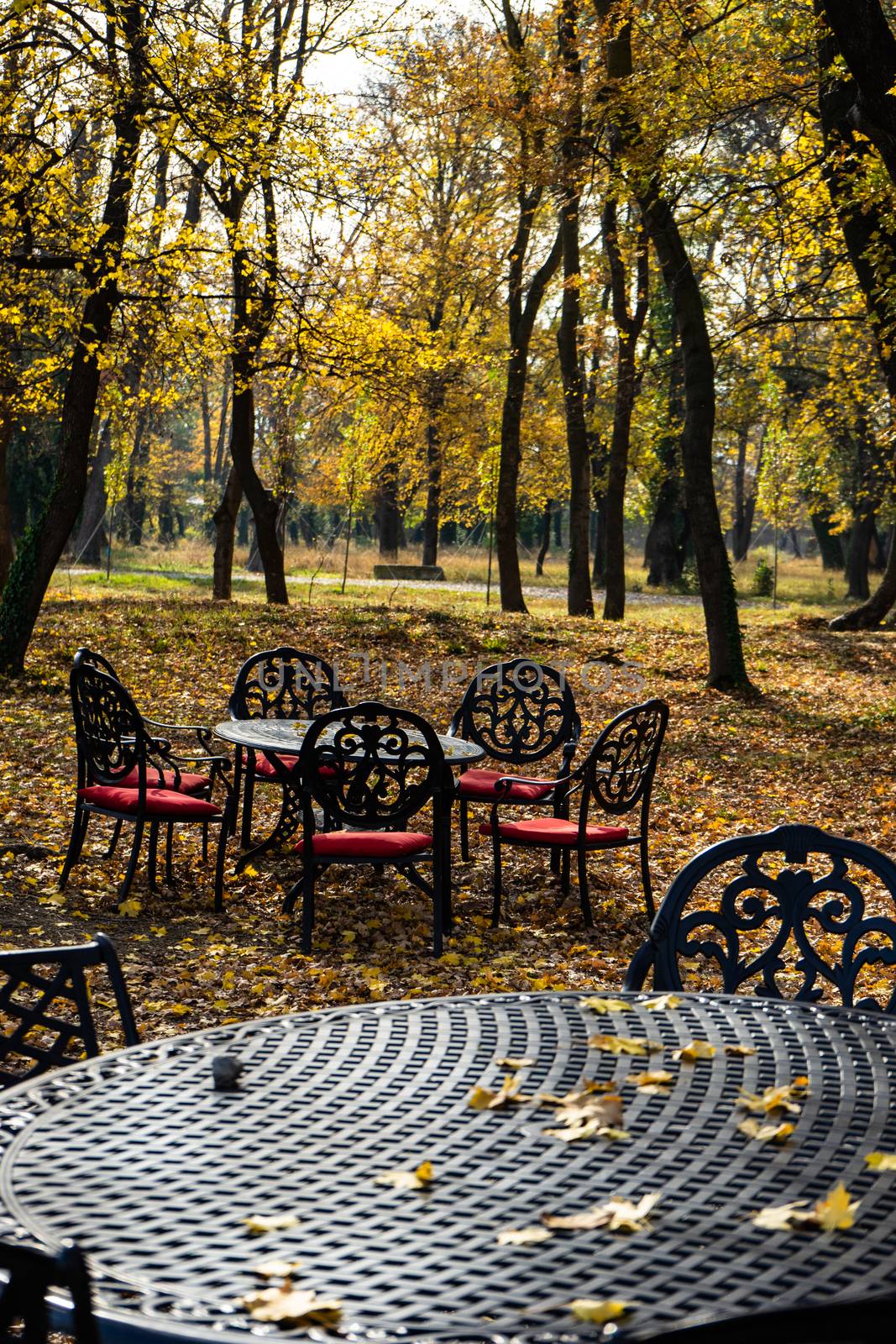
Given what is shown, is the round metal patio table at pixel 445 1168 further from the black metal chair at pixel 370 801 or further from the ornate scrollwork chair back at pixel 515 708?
the ornate scrollwork chair back at pixel 515 708

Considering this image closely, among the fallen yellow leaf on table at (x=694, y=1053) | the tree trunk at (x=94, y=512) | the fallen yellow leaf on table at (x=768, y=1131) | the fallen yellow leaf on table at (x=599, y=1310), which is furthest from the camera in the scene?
the tree trunk at (x=94, y=512)

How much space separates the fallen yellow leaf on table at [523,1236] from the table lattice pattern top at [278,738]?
4.81 meters

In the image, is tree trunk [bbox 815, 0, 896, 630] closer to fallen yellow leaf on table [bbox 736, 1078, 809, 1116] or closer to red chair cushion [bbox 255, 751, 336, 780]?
red chair cushion [bbox 255, 751, 336, 780]

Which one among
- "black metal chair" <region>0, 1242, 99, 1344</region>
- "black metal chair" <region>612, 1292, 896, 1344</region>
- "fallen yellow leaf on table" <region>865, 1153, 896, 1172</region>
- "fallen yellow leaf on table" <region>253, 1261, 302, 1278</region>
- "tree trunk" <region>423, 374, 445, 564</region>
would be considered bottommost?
"fallen yellow leaf on table" <region>253, 1261, 302, 1278</region>

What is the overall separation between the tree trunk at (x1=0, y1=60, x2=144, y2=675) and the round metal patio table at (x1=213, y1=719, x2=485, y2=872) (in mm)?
5873

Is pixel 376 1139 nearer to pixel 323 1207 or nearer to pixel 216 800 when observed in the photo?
pixel 323 1207

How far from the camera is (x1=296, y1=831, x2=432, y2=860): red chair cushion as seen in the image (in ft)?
19.9

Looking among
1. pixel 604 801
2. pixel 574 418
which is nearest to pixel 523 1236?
pixel 604 801

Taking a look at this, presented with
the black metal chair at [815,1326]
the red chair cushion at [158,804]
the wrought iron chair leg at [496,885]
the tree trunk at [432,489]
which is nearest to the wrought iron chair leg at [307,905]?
the red chair cushion at [158,804]

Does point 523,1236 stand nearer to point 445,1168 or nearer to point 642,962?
point 445,1168

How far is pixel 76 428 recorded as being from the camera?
13641 millimetres

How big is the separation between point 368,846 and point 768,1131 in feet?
13.8

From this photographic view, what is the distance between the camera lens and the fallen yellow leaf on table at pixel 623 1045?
7.89ft

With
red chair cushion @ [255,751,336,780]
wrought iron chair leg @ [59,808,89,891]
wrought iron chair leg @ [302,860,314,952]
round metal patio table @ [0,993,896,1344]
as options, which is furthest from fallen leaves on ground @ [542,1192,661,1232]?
red chair cushion @ [255,751,336,780]
